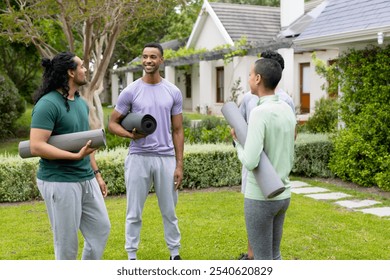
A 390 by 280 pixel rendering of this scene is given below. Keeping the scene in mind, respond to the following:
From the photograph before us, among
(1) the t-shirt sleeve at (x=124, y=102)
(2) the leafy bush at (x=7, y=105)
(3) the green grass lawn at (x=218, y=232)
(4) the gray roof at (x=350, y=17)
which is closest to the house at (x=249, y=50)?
(4) the gray roof at (x=350, y=17)

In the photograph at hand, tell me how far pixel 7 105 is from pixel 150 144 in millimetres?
11798

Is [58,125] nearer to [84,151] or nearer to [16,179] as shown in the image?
[84,151]

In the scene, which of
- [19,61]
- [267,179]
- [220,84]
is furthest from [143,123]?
[220,84]

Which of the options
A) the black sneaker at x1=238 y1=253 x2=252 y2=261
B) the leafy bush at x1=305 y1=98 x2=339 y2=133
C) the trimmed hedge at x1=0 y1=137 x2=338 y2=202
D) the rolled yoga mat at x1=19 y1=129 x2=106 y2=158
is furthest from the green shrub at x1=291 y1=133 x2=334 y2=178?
the rolled yoga mat at x1=19 y1=129 x2=106 y2=158

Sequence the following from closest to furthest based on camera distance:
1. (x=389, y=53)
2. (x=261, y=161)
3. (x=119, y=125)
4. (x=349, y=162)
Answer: (x=261, y=161)
(x=119, y=125)
(x=389, y=53)
(x=349, y=162)

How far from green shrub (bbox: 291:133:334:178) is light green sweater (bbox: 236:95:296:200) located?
6.62m

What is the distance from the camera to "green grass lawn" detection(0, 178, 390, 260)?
5344 millimetres

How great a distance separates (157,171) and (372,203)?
14.4 feet

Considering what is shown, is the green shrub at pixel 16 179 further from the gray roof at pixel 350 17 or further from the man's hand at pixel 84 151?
the gray roof at pixel 350 17

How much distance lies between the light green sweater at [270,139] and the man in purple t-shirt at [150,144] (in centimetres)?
133

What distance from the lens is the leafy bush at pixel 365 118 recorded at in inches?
338

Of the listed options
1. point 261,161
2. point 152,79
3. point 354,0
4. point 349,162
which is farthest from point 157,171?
point 354,0

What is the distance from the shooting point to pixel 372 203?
7746 millimetres
